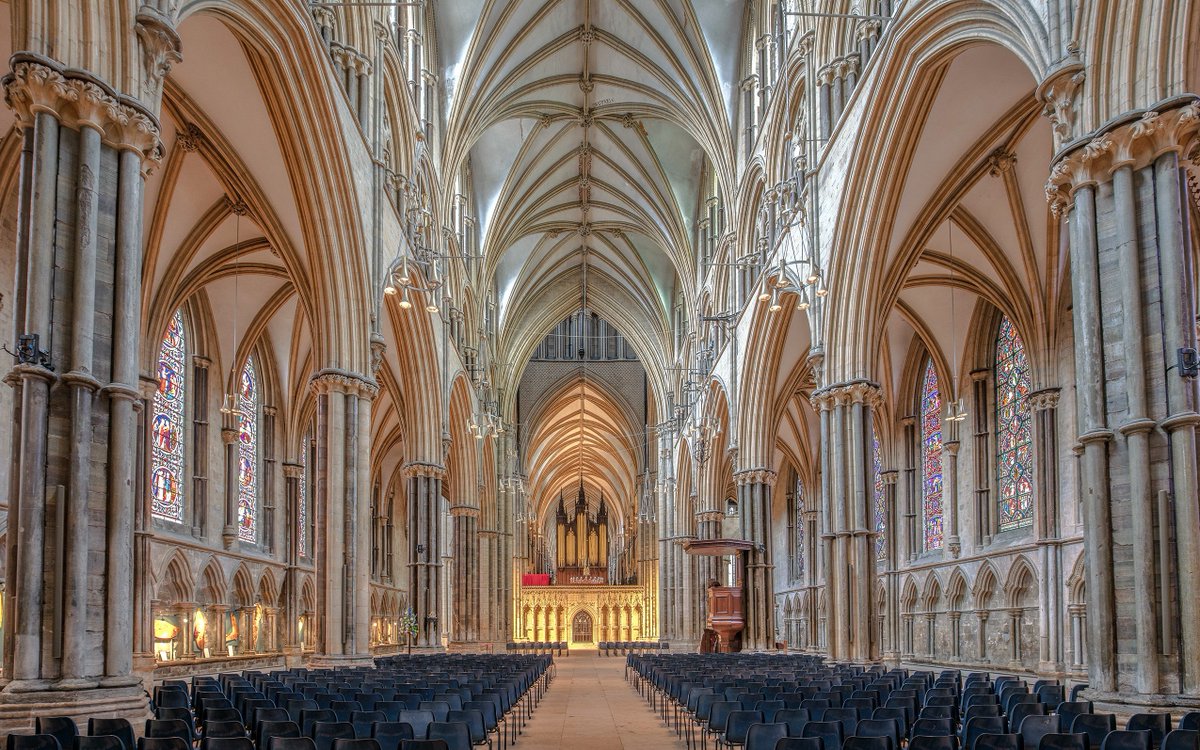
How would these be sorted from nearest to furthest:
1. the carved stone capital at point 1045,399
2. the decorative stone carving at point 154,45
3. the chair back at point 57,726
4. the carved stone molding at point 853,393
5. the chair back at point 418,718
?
the chair back at point 57,726 → the chair back at point 418,718 → the decorative stone carving at point 154,45 → the carved stone molding at point 853,393 → the carved stone capital at point 1045,399

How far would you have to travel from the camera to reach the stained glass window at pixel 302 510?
33806 mm

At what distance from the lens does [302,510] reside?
34.7 meters

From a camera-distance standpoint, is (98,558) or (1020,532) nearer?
(98,558)

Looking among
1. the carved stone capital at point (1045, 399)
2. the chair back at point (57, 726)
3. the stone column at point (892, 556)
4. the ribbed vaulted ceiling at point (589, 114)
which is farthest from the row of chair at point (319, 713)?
the ribbed vaulted ceiling at point (589, 114)

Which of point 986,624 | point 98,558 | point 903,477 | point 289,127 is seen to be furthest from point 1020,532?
point 98,558

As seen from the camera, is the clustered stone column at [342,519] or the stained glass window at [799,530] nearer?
the clustered stone column at [342,519]

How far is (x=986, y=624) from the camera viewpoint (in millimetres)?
26484


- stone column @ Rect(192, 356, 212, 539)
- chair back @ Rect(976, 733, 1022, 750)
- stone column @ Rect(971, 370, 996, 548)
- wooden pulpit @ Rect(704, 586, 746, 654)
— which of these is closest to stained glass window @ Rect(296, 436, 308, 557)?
stone column @ Rect(192, 356, 212, 539)

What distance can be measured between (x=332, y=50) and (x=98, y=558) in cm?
1385

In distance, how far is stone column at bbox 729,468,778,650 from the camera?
31688 millimetres

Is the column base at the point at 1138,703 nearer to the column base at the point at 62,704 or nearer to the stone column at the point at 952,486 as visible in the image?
the column base at the point at 62,704

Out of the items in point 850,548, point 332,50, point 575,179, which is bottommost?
point 850,548

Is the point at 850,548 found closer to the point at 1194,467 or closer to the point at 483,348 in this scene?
the point at 1194,467

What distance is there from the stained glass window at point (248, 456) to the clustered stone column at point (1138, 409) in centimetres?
2455
